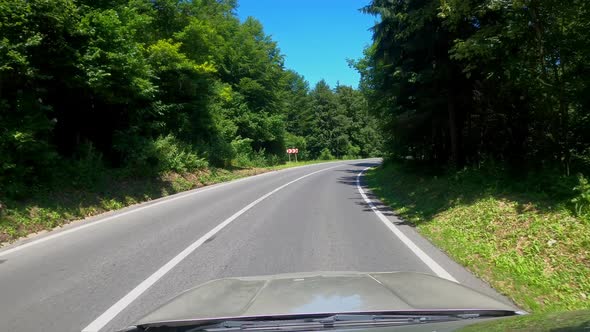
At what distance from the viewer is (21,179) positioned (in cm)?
1311

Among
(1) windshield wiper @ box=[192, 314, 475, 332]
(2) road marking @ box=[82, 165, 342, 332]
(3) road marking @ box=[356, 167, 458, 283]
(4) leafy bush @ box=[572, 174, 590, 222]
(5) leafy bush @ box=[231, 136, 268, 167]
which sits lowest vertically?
(3) road marking @ box=[356, 167, 458, 283]

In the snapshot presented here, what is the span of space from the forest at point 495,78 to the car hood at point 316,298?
8.29m

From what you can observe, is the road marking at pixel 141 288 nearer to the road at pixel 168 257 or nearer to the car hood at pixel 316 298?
the road at pixel 168 257

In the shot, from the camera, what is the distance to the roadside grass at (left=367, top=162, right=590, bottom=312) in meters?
5.76

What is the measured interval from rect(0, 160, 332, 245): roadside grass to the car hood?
879cm

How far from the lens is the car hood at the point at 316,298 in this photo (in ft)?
9.66

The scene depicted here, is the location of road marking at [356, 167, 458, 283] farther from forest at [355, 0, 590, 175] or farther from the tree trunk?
the tree trunk

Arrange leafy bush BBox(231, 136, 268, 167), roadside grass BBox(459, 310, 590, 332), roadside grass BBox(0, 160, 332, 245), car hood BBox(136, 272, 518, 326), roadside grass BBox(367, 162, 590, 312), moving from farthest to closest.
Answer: leafy bush BBox(231, 136, 268, 167)
roadside grass BBox(0, 160, 332, 245)
roadside grass BBox(367, 162, 590, 312)
car hood BBox(136, 272, 518, 326)
roadside grass BBox(459, 310, 590, 332)

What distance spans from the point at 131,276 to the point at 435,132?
613 inches

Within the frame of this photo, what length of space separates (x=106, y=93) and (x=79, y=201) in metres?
4.57

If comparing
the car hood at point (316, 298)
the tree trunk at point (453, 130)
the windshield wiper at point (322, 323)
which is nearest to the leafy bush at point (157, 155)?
the tree trunk at point (453, 130)

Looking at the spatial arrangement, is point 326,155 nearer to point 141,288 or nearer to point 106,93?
point 106,93

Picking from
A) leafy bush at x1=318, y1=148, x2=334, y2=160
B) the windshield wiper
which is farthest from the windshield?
leafy bush at x1=318, y1=148, x2=334, y2=160

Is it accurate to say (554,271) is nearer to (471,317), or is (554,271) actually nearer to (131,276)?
(471,317)
